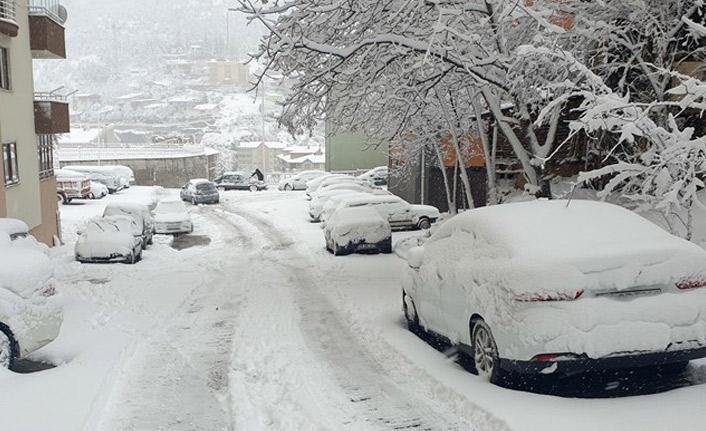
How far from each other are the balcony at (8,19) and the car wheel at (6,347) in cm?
1334

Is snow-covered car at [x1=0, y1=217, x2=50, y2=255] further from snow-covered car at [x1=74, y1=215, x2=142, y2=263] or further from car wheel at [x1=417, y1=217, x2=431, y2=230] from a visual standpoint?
car wheel at [x1=417, y1=217, x2=431, y2=230]

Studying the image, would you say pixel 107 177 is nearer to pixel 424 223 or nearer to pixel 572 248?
pixel 424 223

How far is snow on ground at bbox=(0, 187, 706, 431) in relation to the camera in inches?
221

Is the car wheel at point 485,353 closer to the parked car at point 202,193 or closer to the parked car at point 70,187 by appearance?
the parked car at point 202,193

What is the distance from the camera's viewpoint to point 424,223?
25.0 m

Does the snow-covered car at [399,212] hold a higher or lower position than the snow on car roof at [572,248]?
lower

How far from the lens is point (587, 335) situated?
553 cm

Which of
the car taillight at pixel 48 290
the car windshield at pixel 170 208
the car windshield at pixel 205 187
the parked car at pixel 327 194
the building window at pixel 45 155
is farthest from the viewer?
the car windshield at pixel 205 187

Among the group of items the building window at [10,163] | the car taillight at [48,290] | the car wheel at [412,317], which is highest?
the building window at [10,163]

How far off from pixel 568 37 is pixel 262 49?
212 inches

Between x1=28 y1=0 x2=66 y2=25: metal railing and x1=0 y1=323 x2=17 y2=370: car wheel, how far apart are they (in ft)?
56.9

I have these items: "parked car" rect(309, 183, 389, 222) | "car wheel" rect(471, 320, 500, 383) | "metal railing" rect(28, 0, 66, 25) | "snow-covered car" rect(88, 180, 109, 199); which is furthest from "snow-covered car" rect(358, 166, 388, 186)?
"car wheel" rect(471, 320, 500, 383)

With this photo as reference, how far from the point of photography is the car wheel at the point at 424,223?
24.9 metres

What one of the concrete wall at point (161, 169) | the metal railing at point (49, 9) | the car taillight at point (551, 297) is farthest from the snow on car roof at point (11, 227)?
the concrete wall at point (161, 169)
